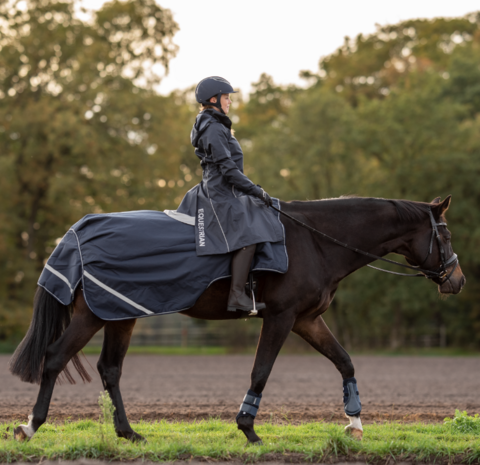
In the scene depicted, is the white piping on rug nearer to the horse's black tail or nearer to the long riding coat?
the horse's black tail

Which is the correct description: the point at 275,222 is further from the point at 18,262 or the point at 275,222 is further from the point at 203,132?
the point at 18,262

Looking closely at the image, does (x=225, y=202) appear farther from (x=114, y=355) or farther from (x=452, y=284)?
(x=452, y=284)

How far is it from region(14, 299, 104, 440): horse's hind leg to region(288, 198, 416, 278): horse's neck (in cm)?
231

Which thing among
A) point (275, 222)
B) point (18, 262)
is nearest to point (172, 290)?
point (275, 222)

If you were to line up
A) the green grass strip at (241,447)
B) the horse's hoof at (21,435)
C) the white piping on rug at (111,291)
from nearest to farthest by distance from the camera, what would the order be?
the green grass strip at (241,447) → the horse's hoof at (21,435) → the white piping on rug at (111,291)

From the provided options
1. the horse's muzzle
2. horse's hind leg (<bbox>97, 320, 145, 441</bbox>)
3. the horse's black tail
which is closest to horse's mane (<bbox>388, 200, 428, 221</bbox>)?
the horse's muzzle

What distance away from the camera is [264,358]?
5.88m

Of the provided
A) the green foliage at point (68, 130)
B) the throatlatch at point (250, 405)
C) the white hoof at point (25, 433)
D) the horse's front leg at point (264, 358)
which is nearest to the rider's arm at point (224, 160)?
the horse's front leg at point (264, 358)

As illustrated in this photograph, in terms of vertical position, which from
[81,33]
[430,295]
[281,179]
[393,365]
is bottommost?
[393,365]

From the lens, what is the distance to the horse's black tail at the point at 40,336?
580 centimetres

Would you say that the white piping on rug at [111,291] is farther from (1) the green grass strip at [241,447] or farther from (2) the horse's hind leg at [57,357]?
(1) the green grass strip at [241,447]

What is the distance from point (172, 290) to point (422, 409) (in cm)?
538

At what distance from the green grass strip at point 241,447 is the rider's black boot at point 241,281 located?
3.91ft

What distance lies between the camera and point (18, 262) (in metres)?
28.4
